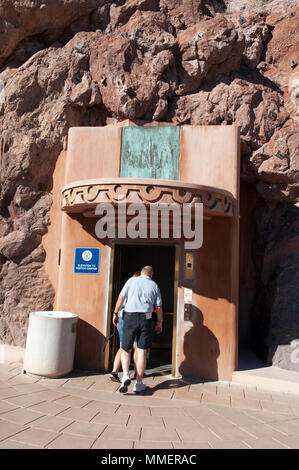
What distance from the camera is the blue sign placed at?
7.11m

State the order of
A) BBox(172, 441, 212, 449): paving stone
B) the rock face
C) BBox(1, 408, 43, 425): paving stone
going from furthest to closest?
the rock face < BBox(1, 408, 43, 425): paving stone < BBox(172, 441, 212, 449): paving stone

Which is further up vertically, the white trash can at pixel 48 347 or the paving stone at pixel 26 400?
A: the white trash can at pixel 48 347

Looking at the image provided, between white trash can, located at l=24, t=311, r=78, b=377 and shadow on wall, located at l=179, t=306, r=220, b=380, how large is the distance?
2234 millimetres

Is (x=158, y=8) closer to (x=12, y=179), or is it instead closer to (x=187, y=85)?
(x=187, y=85)

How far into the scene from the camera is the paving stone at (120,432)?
3.86 metres

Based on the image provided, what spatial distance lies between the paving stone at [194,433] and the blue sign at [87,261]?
11.8ft

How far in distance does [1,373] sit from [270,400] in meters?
4.73

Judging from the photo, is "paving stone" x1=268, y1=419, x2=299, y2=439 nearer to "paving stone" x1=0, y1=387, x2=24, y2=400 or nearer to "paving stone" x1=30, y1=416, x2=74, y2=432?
"paving stone" x1=30, y1=416, x2=74, y2=432

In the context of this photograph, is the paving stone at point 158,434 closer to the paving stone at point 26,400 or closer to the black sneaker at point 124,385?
the black sneaker at point 124,385

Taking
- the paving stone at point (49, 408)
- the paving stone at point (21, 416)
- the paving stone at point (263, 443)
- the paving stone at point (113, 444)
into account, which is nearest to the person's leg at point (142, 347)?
the paving stone at point (49, 408)

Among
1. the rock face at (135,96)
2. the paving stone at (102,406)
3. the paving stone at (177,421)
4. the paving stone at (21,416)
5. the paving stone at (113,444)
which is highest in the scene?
the rock face at (135,96)

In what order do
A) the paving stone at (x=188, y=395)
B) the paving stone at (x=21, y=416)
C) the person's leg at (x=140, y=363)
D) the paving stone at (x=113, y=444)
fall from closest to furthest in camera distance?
the paving stone at (x=113, y=444)
the paving stone at (x=21, y=416)
the paving stone at (x=188, y=395)
the person's leg at (x=140, y=363)

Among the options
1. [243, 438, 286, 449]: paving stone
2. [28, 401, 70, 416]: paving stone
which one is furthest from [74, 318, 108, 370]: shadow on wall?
[243, 438, 286, 449]: paving stone

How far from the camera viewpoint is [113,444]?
3.68 metres
